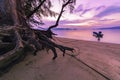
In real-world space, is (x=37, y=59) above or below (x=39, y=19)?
below

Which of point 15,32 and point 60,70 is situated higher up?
point 15,32

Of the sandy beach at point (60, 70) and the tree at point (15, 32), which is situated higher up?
the tree at point (15, 32)

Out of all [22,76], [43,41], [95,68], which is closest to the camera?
[22,76]

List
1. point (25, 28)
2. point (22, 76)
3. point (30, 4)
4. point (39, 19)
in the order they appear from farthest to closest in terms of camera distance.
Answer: point (39, 19), point (30, 4), point (25, 28), point (22, 76)

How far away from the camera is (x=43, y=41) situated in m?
5.56

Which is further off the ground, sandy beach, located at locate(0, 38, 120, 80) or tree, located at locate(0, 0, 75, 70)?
tree, located at locate(0, 0, 75, 70)

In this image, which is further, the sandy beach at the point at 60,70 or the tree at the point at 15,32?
the tree at the point at 15,32

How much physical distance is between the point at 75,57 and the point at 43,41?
1.22 meters

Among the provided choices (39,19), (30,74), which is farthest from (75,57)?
(39,19)

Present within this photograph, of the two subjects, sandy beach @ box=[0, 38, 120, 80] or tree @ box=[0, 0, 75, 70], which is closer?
sandy beach @ box=[0, 38, 120, 80]

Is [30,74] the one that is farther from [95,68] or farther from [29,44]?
[95,68]

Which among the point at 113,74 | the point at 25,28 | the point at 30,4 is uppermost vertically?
the point at 30,4

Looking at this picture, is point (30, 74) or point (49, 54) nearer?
point (30, 74)

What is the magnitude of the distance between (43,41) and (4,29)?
1615 mm
